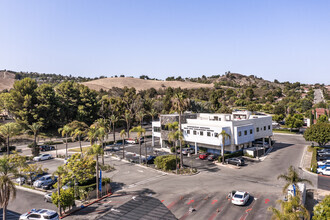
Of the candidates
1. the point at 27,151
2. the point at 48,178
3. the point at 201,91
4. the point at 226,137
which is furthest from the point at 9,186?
the point at 201,91

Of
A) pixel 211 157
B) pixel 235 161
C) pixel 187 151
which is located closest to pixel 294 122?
pixel 235 161

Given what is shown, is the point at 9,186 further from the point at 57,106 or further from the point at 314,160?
the point at 57,106

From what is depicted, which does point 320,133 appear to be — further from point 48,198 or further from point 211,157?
point 48,198

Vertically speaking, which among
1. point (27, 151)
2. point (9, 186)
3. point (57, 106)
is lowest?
point (27, 151)

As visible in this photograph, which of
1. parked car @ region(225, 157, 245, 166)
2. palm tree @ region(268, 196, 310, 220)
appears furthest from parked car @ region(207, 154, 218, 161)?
palm tree @ region(268, 196, 310, 220)

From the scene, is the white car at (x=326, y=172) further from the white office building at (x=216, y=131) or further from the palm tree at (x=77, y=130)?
the palm tree at (x=77, y=130)

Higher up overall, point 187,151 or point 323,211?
point 323,211

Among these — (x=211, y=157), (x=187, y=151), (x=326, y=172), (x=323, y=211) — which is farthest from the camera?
(x=187, y=151)

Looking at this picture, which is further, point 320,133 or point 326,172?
point 320,133
